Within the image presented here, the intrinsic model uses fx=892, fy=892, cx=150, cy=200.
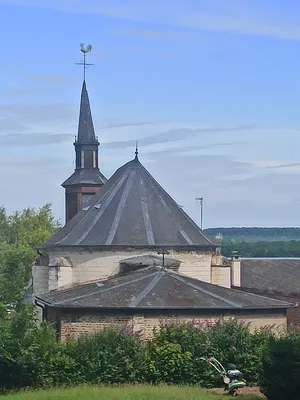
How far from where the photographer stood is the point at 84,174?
149ft

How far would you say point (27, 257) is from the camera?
59.1 metres

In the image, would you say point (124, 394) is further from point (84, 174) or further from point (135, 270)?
point (84, 174)

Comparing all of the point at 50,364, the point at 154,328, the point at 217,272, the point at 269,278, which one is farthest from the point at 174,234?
the point at 269,278

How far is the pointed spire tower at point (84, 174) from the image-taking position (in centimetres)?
4500

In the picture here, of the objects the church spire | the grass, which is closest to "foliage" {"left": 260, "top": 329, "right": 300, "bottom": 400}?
the grass

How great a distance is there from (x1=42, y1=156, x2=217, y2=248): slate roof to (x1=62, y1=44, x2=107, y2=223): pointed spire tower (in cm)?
1001

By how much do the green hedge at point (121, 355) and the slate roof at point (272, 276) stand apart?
20811 mm

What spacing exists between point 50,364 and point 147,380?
2596 mm

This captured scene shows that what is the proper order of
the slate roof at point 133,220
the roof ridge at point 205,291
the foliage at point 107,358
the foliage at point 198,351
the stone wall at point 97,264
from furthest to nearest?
the slate roof at point 133,220 → the stone wall at point 97,264 → the roof ridge at point 205,291 → the foliage at point 198,351 → the foliage at point 107,358

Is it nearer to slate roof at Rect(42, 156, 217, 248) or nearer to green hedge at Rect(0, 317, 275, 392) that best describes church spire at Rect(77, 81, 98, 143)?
slate roof at Rect(42, 156, 217, 248)

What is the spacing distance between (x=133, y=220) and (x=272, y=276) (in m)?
17.5

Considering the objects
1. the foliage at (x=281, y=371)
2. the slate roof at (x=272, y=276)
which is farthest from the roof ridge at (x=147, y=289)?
the slate roof at (x=272, y=276)

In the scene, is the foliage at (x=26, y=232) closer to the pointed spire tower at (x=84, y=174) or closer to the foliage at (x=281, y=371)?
the pointed spire tower at (x=84, y=174)

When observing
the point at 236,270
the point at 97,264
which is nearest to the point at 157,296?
the point at 97,264
